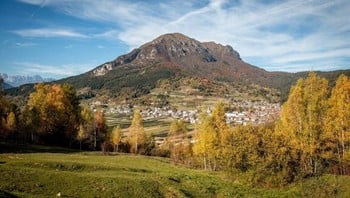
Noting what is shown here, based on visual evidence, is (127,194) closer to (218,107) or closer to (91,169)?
(91,169)

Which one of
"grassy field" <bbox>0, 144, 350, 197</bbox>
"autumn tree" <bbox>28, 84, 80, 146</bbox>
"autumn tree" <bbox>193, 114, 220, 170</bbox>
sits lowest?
"grassy field" <bbox>0, 144, 350, 197</bbox>

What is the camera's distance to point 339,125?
54094mm

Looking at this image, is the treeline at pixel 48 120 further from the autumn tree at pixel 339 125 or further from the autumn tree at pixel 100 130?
the autumn tree at pixel 339 125

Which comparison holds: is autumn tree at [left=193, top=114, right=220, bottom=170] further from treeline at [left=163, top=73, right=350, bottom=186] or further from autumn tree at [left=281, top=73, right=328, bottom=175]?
autumn tree at [left=281, top=73, right=328, bottom=175]

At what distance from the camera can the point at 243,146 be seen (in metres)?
51.4

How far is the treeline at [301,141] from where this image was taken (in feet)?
160

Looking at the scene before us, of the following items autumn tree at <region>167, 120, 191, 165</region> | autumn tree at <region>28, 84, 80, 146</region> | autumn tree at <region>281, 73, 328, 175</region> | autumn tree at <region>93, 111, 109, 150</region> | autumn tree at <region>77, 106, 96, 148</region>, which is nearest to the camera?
autumn tree at <region>281, 73, 328, 175</region>

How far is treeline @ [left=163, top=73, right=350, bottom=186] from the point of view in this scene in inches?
1924

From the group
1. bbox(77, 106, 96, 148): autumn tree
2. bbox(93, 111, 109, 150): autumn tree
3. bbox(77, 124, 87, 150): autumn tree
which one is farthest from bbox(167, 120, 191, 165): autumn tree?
bbox(77, 124, 87, 150): autumn tree

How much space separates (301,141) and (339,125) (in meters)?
6.45

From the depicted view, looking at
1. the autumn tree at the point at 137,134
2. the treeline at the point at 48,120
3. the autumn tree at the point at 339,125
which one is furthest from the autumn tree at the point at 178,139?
the autumn tree at the point at 339,125


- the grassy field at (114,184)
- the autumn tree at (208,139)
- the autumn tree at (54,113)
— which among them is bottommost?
the grassy field at (114,184)

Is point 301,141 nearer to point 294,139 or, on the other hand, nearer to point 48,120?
point 294,139

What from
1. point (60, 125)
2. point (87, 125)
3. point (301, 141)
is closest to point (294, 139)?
point (301, 141)
